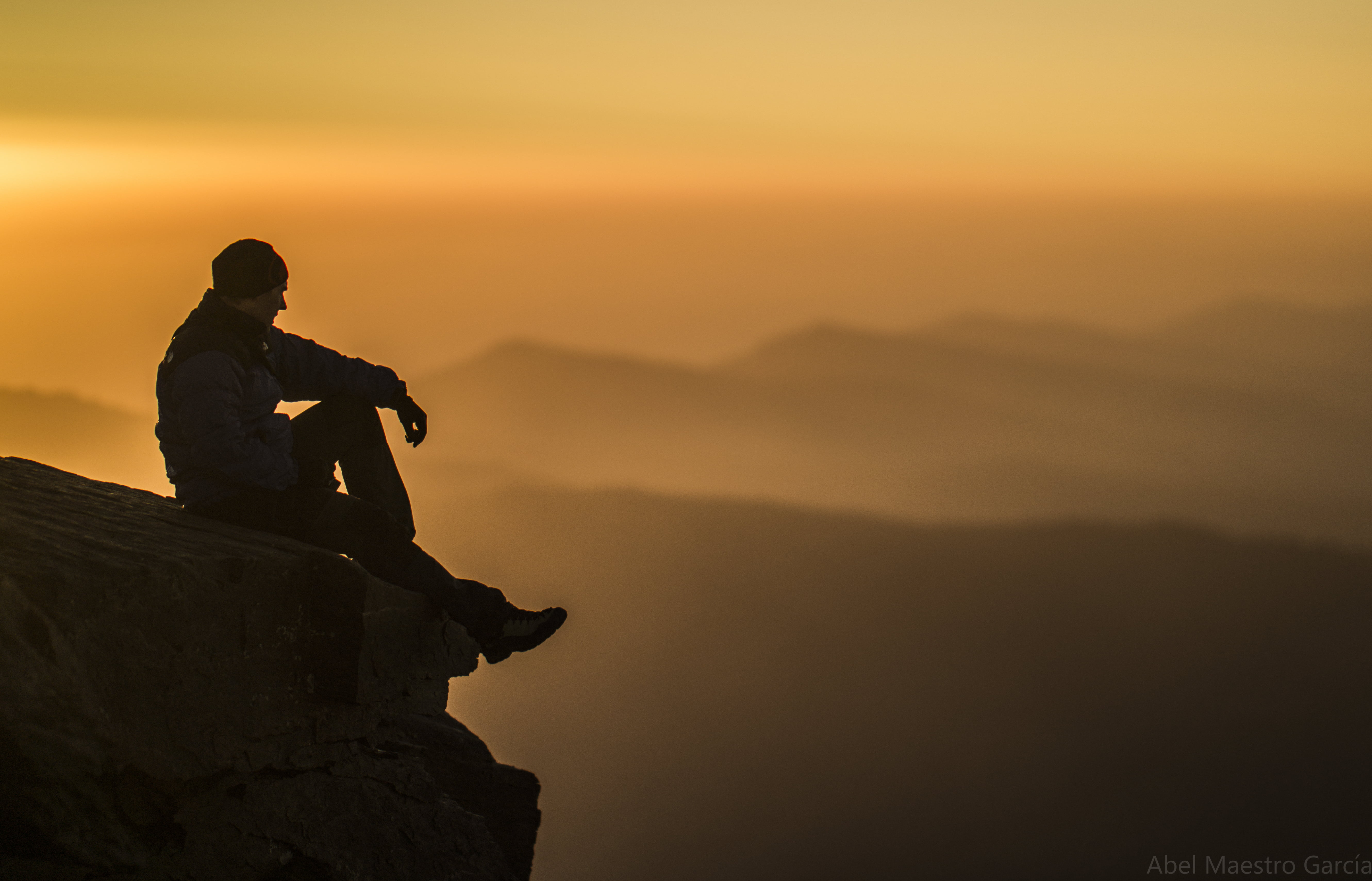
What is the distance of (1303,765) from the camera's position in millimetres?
85625

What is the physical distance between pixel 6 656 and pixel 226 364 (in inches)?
70.1

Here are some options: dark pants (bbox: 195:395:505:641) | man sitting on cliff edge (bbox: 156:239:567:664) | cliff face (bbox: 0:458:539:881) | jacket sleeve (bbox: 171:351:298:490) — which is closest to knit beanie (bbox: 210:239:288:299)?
man sitting on cliff edge (bbox: 156:239:567:664)

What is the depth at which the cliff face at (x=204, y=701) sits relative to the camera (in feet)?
13.4

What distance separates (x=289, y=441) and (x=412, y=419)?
0.92 m

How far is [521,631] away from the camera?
595 cm

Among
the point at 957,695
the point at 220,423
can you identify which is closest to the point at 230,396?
the point at 220,423

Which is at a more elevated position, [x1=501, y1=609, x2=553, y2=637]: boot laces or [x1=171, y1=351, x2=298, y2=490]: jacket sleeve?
[x1=171, y1=351, x2=298, y2=490]: jacket sleeve

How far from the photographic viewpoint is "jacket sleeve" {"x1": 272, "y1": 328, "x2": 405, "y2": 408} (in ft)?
18.6

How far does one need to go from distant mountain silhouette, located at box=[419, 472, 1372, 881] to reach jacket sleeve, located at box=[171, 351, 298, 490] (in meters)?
49.3

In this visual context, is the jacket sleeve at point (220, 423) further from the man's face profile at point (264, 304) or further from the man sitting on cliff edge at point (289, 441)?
the man's face profile at point (264, 304)

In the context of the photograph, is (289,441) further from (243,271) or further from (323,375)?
(243,271)

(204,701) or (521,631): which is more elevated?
(521,631)

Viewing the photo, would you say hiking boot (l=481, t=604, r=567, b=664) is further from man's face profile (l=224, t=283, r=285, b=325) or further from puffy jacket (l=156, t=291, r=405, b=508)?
man's face profile (l=224, t=283, r=285, b=325)

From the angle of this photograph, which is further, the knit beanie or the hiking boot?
the hiking boot
